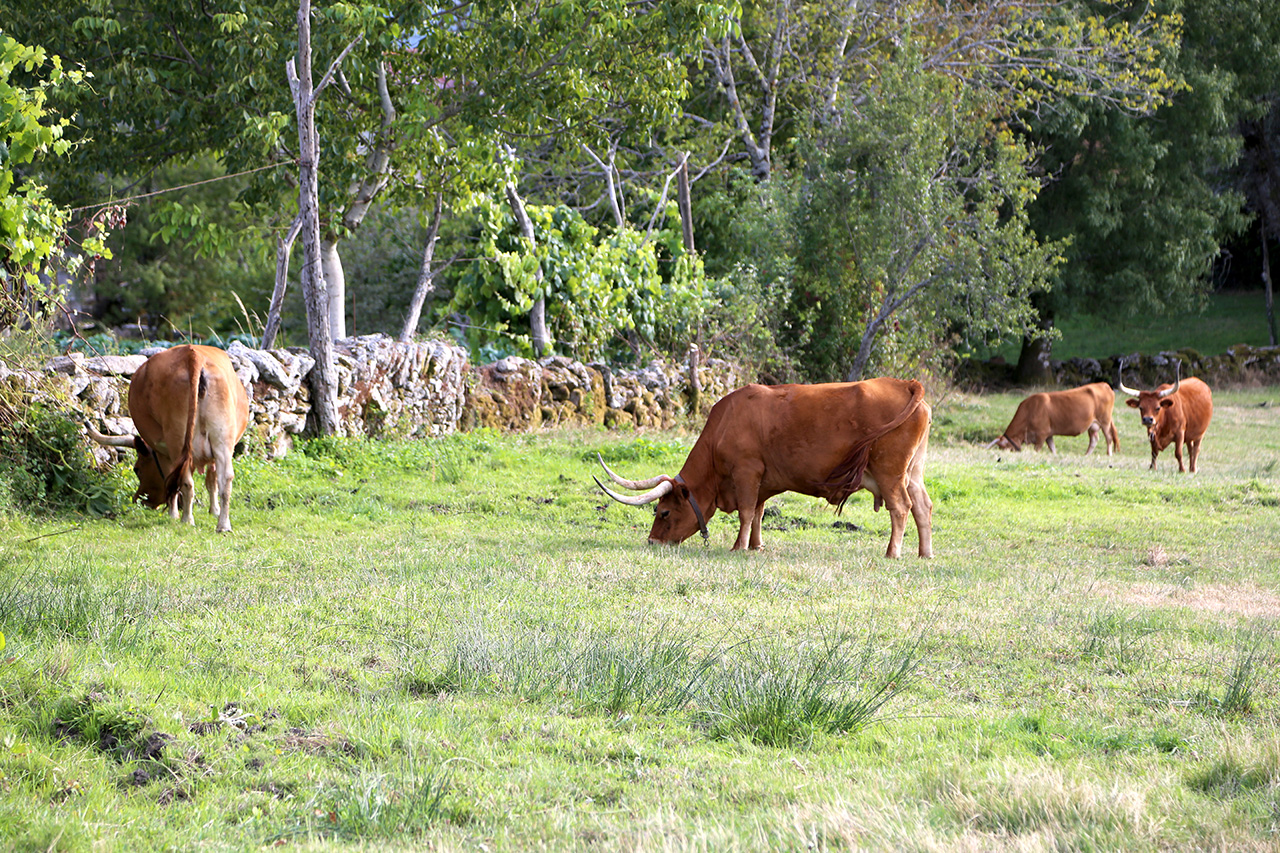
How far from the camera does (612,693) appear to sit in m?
4.73

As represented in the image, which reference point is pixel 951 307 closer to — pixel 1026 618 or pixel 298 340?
pixel 1026 618

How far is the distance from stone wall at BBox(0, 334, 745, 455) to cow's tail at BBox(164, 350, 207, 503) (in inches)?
59.6

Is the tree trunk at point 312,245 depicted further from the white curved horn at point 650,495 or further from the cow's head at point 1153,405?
the cow's head at point 1153,405

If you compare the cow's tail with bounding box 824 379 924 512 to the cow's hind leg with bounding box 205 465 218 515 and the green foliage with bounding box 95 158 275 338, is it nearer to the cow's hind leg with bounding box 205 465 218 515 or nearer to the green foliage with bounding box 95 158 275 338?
the cow's hind leg with bounding box 205 465 218 515

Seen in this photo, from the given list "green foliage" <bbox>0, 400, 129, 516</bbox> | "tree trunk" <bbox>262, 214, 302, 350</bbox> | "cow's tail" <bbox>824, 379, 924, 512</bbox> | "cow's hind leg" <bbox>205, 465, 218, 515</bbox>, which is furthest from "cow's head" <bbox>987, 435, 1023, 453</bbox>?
"green foliage" <bbox>0, 400, 129, 516</bbox>

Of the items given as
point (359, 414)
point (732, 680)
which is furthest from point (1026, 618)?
point (359, 414)

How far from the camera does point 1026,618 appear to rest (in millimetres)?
6742

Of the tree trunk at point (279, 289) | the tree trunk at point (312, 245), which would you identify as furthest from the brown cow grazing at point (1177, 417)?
the tree trunk at point (279, 289)

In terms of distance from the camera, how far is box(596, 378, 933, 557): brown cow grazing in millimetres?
9289

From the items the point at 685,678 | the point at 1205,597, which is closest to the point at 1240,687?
the point at 685,678

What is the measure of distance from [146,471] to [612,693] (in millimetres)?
6194

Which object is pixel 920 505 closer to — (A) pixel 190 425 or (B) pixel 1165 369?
(A) pixel 190 425

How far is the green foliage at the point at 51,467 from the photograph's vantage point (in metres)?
9.05

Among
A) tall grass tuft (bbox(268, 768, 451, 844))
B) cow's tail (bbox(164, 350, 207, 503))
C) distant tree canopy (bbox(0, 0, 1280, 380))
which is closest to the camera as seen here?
tall grass tuft (bbox(268, 768, 451, 844))
